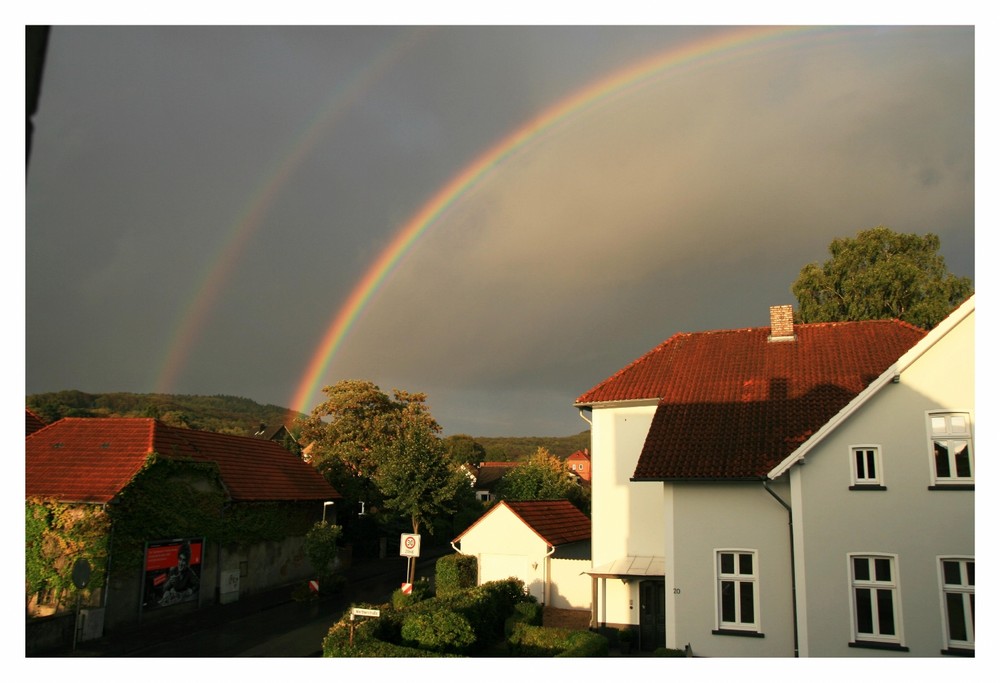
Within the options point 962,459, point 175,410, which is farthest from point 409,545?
point 175,410

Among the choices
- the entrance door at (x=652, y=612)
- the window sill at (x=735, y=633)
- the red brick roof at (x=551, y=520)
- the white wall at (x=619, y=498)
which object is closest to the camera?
the window sill at (x=735, y=633)

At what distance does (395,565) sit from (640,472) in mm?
25533

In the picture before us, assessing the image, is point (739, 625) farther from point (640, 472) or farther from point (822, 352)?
point (822, 352)

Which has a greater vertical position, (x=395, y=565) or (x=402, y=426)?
(x=402, y=426)

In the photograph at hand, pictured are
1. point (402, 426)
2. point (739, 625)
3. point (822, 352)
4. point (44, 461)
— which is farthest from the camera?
point (402, 426)

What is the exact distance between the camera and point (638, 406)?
21.6 meters

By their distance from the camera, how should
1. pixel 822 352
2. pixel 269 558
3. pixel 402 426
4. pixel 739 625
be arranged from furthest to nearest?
pixel 402 426
pixel 269 558
pixel 822 352
pixel 739 625

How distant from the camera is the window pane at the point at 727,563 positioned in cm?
1551

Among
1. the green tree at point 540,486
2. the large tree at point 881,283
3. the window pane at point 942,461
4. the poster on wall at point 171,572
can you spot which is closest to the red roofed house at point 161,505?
the poster on wall at point 171,572

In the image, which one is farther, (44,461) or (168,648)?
(44,461)

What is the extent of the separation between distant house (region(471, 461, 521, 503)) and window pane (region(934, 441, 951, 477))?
5130 centimetres

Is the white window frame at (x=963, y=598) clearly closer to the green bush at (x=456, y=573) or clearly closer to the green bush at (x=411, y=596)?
the green bush at (x=411, y=596)

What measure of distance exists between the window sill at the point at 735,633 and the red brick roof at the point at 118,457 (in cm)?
1719

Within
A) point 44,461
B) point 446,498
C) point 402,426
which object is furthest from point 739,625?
point 402,426
